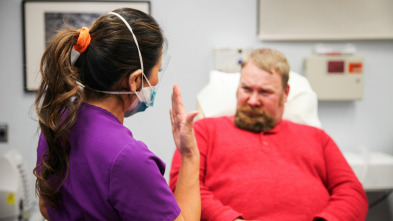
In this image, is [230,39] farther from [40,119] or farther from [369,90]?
[40,119]

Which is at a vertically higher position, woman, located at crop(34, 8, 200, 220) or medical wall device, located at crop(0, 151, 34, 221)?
woman, located at crop(34, 8, 200, 220)

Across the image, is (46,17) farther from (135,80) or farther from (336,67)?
(336,67)

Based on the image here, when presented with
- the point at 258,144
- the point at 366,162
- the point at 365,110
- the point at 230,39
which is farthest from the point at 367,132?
the point at 258,144

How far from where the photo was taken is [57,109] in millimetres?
893

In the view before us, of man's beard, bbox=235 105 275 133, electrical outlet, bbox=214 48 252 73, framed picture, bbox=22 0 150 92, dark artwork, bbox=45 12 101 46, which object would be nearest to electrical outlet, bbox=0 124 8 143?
framed picture, bbox=22 0 150 92

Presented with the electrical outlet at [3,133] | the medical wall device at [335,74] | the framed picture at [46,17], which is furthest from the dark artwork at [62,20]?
the medical wall device at [335,74]

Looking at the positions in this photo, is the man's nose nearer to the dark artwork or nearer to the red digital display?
the red digital display

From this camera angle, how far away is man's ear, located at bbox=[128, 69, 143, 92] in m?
0.95

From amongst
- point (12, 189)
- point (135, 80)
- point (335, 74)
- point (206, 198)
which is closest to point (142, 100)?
point (135, 80)

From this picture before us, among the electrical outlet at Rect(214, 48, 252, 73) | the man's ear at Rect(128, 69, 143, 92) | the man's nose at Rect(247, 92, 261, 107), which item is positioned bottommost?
the man's nose at Rect(247, 92, 261, 107)

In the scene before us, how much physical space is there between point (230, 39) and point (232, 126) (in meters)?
0.97

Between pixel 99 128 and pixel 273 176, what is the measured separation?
2.79 ft

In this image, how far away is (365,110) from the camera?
2.60 metres

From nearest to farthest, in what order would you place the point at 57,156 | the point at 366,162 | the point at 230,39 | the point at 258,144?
the point at 57,156 < the point at 258,144 < the point at 366,162 < the point at 230,39
